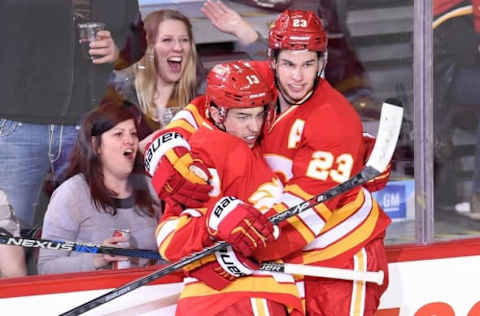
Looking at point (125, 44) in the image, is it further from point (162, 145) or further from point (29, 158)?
point (162, 145)

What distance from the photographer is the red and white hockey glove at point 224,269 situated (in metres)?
3.11

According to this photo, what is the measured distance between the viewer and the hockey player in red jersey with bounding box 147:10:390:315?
10.4ft

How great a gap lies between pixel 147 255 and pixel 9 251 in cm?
44

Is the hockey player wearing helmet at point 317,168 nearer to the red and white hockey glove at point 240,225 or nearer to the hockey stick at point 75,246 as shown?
the red and white hockey glove at point 240,225

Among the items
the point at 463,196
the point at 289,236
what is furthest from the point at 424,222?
the point at 289,236

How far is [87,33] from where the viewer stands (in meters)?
3.61

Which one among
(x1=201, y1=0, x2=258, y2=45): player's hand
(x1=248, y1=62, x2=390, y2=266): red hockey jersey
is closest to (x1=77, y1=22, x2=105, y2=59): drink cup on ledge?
(x1=201, y1=0, x2=258, y2=45): player's hand

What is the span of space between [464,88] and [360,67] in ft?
1.37

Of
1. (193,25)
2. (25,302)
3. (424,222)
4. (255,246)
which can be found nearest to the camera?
(255,246)

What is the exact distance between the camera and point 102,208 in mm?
3721

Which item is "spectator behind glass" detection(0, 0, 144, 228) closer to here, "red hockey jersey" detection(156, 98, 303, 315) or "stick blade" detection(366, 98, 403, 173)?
"red hockey jersey" detection(156, 98, 303, 315)

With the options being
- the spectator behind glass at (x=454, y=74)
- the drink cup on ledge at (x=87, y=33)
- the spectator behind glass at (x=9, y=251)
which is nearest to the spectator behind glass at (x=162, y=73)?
the drink cup on ledge at (x=87, y=33)

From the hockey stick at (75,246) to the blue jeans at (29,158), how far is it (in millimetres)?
104

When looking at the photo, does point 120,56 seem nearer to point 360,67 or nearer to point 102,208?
point 102,208
